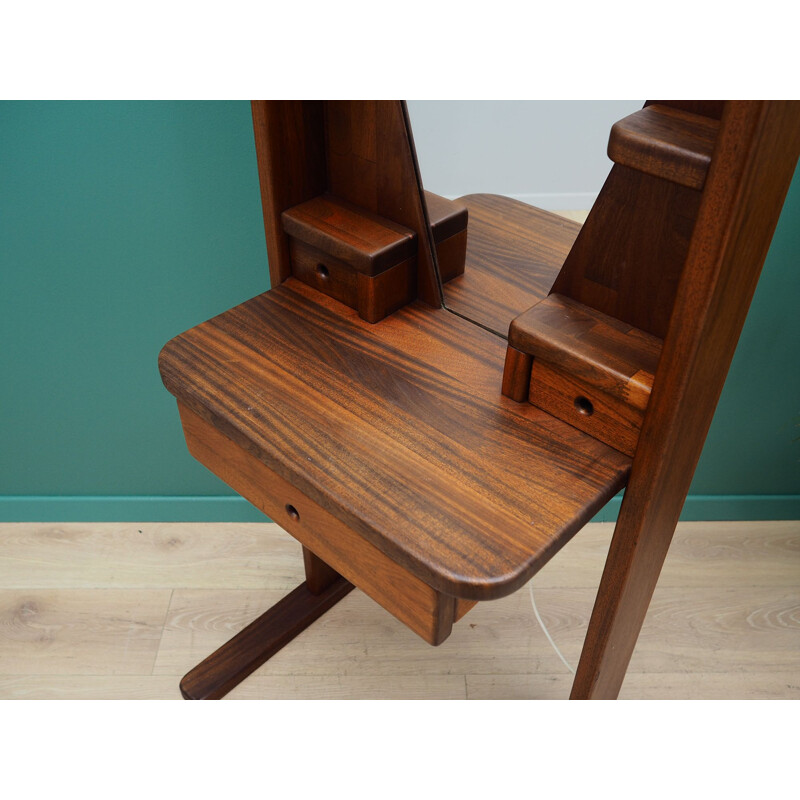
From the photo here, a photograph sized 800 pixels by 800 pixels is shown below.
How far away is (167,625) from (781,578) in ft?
3.61

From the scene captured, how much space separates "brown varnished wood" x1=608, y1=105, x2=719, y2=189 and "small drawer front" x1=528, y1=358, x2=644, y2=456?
191 mm

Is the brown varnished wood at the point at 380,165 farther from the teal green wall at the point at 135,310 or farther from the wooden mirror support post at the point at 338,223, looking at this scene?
the teal green wall at the point at 135,310

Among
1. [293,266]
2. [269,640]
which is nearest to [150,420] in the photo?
[269,640]

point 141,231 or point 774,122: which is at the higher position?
point 774,122

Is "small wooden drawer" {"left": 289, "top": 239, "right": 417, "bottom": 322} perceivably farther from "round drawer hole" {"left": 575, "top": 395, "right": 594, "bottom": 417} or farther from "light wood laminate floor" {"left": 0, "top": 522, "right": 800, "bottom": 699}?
"light wood laminate floor" {"left": 0, "top": 522, "right": 800, "bottom": 699}

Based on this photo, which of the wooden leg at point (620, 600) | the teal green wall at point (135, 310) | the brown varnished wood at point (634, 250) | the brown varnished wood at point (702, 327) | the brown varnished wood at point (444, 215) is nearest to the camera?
the brown varnished wood at point (702, 327)

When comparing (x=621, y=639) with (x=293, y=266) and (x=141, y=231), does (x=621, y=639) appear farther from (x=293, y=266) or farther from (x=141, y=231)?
(x=141, y=231)

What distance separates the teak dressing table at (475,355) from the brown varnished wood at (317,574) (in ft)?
1.72

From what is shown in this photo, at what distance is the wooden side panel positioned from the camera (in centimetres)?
85

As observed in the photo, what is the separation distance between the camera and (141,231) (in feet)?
3.99

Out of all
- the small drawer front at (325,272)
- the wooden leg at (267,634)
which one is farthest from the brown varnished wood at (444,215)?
the wooden leg at (267,634)

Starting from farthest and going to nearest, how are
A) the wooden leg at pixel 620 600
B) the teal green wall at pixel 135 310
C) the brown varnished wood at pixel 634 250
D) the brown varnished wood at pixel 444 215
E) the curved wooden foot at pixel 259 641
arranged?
1. the curved wooden foot at pixel 259 641
2. the teal green wall at pixel 135 310
3. the brown varnished wood at pixel 444 215
4. the wooden leg at pixel 620 600
5. the brown varnished wood at pixel 634 250

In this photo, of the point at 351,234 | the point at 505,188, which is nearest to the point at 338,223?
the point at 351,234

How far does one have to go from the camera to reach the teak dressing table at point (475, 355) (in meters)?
0.62
